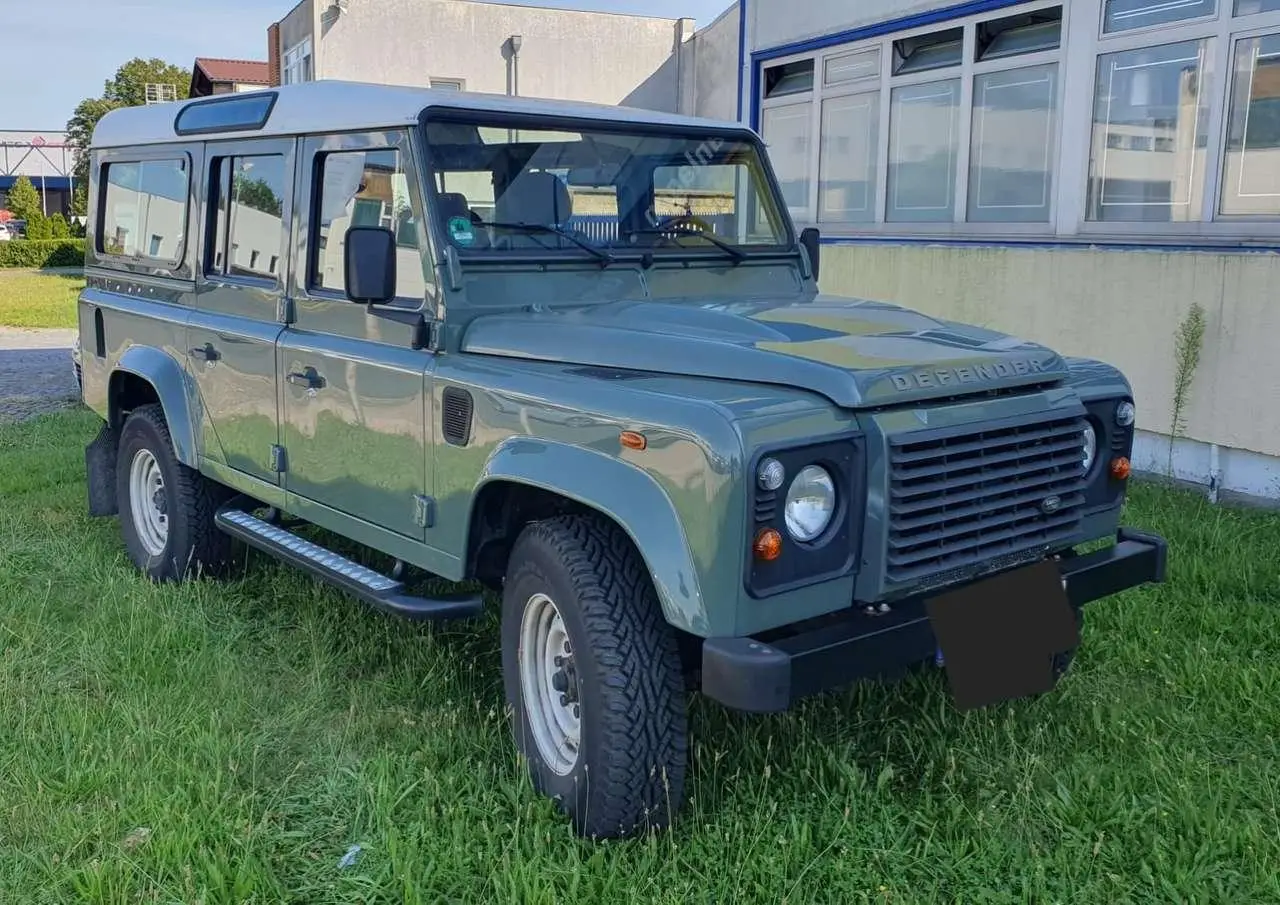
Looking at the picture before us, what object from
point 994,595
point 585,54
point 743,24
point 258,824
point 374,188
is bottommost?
point 258,824

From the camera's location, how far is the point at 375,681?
4074mm

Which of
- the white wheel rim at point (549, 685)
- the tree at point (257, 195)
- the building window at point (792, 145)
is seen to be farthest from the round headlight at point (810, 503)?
the building window at point (792, 145)

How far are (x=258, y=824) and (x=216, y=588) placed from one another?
215cm

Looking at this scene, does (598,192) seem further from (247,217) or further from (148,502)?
(148,502)

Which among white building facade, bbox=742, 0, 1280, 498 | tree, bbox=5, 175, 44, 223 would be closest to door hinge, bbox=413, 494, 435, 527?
white building facade, bbox=742, 0, 1280, 498

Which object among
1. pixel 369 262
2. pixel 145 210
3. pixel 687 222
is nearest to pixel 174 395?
pixel 145 210

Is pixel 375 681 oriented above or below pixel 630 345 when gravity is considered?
below

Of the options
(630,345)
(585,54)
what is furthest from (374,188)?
(585,54)

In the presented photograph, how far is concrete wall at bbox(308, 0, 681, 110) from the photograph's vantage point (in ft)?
68.0

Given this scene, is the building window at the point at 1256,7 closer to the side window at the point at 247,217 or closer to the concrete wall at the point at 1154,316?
the concrete wall at the point at 1154,316

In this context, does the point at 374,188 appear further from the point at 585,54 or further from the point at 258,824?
the point at 585,54

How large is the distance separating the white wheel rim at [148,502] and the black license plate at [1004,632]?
380cm

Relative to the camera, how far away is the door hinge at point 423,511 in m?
3.59

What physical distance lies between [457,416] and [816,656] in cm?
133
